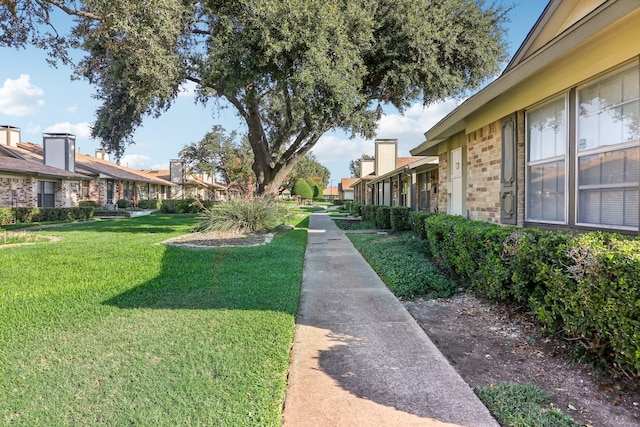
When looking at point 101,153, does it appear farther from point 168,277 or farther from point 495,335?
point 495,335

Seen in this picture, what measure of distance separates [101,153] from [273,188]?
30848 mm

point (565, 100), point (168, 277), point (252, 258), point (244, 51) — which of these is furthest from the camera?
point (244, 51)

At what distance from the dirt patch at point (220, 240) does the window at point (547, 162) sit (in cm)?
682

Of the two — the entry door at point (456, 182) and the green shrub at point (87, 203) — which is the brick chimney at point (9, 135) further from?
the entry door at point (456, 182)

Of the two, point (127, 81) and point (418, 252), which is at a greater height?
point (127, 81)

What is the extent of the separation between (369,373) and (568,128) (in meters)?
3.57

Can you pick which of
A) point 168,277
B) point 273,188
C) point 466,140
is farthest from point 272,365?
point 273,188

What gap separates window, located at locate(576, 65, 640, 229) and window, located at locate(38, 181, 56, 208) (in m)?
25.8

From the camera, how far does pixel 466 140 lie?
25.3ft

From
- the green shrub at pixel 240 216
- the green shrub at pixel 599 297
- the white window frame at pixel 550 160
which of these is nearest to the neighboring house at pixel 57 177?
the green shrub at pixel 240 216

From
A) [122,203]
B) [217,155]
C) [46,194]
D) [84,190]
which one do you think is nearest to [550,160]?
[46,194]

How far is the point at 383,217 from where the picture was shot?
16500 mm

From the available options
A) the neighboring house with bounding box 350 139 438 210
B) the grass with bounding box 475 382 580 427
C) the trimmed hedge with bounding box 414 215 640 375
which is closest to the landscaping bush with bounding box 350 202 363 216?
the neighboring house with bounding box 350 139 438 210

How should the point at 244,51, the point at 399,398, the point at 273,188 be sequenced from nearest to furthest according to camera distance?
1. the point at 399,398
2. the point at 244,51
3. the point at 273,188
